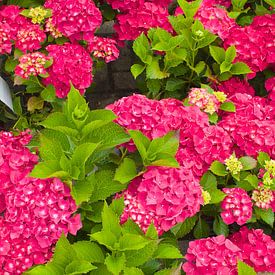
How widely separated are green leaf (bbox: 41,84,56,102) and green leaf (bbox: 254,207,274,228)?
1.00 meters

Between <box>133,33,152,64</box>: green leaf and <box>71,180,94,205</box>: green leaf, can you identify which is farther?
<box>133,33,152,64</box>: green leaf

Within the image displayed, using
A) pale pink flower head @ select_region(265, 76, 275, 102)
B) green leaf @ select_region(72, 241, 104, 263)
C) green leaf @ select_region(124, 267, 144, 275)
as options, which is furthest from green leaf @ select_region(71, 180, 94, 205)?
pale pink flower head @ select_region(265, 76, 275, 102)

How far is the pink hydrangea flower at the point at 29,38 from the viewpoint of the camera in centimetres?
222

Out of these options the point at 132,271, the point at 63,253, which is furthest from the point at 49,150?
the point at 132,271

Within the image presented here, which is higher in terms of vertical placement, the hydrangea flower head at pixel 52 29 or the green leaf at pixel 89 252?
the hydrangea flower head at pixel 52 29

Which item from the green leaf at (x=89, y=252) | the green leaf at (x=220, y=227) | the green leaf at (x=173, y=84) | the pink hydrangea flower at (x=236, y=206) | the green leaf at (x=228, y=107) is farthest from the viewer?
the green leaf at (x=173, y=84)

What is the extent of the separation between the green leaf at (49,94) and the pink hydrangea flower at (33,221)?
62cm

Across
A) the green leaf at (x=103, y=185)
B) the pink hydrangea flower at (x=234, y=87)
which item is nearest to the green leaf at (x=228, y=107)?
the pink hydrangea flower at (x=234, y=87)

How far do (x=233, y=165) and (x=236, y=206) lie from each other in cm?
16

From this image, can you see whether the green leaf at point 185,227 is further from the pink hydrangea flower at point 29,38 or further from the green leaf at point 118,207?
the pink hydrangea flower at point 29,38

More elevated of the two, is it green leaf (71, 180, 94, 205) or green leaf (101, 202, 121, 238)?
green leaf (71, 180, 94, 205)

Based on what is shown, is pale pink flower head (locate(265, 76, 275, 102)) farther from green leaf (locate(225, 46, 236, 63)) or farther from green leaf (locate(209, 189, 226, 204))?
green leaf (locate(209, 189, 226, 204))

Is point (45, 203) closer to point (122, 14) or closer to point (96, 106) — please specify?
point (122, 14)

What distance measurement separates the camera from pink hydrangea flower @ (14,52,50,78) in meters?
2.10
